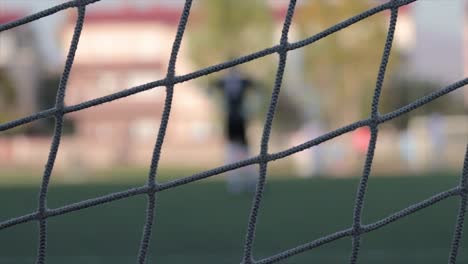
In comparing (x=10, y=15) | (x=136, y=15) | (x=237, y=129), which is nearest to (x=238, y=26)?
(x=136, y=15)

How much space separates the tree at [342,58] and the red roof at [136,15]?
31.0 feet

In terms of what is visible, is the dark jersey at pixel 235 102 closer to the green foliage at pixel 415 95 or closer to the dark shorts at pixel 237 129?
the dark shorts at pixel 237 129

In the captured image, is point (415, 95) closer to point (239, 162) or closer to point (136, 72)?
point (136, 72)

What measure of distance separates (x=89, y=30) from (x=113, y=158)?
22.6 m

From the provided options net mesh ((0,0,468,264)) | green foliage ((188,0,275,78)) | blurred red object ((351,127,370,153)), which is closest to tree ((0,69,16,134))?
green foliage ((188,0,275,78))

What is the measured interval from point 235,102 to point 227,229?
12.5 ft

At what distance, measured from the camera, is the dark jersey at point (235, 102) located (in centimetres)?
948

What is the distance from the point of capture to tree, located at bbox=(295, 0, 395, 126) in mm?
33938

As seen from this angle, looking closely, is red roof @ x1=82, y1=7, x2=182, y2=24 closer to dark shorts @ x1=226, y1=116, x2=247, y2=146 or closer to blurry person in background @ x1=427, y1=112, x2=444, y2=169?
blurry person in background @ x1=427, y1=112, x2=444, y2=169

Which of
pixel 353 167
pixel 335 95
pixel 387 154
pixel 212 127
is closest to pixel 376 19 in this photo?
pixel 335 95

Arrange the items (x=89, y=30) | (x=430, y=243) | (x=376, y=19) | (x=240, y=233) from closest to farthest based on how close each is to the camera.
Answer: (x=430, y=243), (x=240, y=233), (x=376, y=19), (x=89, y=30)

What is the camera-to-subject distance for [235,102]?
9.49 meters

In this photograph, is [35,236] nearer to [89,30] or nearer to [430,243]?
→ [430,243]

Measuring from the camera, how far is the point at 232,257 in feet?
14.6
